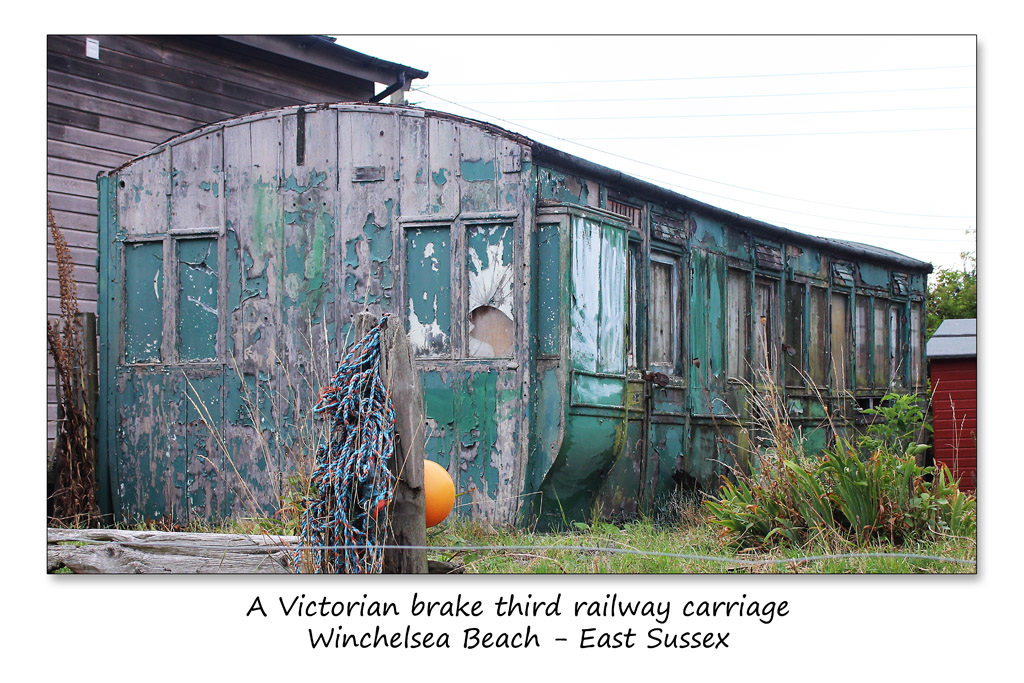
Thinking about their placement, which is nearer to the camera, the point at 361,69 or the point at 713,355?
the point at 713,355

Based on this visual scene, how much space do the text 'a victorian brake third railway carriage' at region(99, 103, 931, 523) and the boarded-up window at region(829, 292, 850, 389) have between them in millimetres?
2049

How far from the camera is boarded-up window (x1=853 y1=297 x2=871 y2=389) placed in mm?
10719

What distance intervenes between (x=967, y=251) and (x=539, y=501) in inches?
115

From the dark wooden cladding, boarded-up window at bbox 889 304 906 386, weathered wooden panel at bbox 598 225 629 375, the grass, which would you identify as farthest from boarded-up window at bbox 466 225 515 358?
boarded-up window at bbox 889 304 906 386

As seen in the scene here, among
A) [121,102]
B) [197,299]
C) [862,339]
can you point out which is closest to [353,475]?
[197,299]

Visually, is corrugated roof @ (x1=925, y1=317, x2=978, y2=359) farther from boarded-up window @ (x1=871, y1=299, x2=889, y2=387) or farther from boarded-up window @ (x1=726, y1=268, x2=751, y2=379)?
boarded-up window @ (x1=871, y1=299, x2=889, y2=387)

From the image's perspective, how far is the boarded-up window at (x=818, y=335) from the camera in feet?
33.9

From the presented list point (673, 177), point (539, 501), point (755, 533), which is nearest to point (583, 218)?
point (673, 177)

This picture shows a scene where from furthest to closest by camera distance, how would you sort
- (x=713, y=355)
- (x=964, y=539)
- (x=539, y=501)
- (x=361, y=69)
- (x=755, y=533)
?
(x=361, y=69)
(x=713, y=355)
(x=539, y=501)
(x=755, y=533)
(x=964, y=539)

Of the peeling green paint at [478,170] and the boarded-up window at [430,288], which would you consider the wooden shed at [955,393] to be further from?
the boarded-up window at [430,288]

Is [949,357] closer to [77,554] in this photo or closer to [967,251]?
[967,251]

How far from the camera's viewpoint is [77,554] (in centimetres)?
507

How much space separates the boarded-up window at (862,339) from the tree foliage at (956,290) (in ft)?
9.40

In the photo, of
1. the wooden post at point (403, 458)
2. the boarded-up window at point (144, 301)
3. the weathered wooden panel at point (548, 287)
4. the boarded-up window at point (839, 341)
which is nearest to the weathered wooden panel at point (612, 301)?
the weathered wooden panel at point (548, 287)
